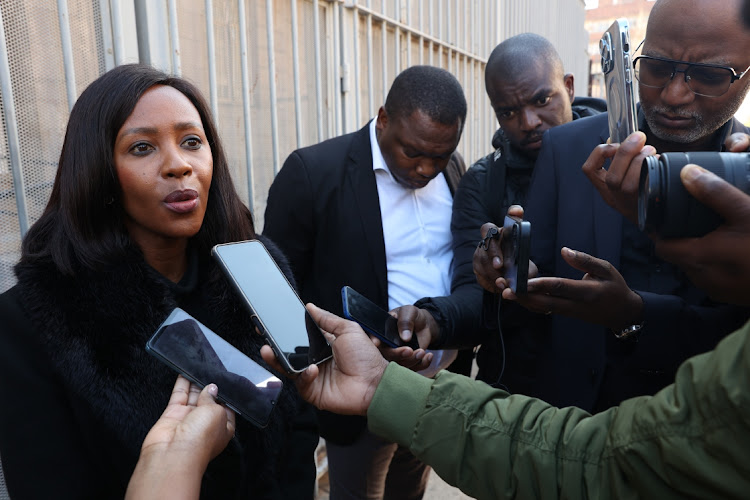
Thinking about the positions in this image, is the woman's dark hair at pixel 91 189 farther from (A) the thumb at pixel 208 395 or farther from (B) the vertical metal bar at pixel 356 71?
(B) the vertical metal bar at pixel 356 71

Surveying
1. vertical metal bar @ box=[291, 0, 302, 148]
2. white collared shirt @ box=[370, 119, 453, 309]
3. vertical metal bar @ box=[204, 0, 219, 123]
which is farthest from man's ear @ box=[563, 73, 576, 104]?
vertical metal bar @ box=[204, 0, 219, 123]

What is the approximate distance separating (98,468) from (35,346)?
1.02 feet

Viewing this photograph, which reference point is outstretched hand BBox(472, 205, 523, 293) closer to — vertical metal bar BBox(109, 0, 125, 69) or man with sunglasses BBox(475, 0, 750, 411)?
man with sunglasses BBox(475, 0, 750, 411)

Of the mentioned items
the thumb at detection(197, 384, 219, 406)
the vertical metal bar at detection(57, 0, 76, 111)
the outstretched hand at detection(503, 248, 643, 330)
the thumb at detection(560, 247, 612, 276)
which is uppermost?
the vertical metal bar at detection(57, 0, 76, 111)

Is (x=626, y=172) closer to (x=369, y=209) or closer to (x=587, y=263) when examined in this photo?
(x=587, y=263)

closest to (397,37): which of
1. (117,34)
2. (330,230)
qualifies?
(330,230)


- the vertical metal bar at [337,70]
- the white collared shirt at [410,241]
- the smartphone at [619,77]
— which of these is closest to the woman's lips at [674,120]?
the smartphone at [619,77]

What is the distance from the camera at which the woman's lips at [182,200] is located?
147cm

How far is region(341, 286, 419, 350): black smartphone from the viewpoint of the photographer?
172 centimetres

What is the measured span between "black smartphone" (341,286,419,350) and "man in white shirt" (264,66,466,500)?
0.29 metres

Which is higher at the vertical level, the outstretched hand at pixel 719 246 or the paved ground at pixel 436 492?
the outstretched hand at pixel 719 246

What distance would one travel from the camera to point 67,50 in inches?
71.0

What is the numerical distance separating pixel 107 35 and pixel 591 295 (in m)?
1.80

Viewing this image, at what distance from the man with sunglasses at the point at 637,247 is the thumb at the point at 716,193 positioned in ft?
1.27
